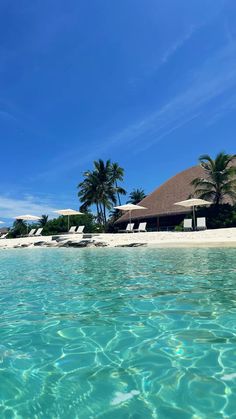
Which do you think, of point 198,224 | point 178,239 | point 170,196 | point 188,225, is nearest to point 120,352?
point 178,239

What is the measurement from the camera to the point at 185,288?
6.23 m

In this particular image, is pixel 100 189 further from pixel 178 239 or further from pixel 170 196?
pixel 178 239

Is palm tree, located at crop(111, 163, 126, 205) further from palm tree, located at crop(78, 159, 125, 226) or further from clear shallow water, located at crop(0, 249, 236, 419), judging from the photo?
clear shallow water, located at crop(0, 249, 236, 419)

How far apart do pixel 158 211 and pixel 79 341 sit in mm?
28126

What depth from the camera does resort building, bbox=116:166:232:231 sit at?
30.0 metres

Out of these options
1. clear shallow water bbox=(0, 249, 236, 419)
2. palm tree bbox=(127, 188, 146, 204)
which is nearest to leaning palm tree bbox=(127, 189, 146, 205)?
palm tree bbox=(127, 188, 146, 204)

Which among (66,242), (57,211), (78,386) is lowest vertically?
(78,386)

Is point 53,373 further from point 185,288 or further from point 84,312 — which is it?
point 185,288

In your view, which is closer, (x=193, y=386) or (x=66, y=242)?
(x=193, y=386)

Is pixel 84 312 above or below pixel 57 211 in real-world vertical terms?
below

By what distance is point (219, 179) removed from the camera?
80.2ft

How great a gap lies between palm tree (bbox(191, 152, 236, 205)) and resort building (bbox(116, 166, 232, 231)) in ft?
10.1

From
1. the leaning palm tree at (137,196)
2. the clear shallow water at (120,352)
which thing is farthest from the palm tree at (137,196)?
the clear shallow water at (120,352)

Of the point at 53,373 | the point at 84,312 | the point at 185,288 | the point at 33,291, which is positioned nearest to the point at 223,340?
Result: the point at 53,373
